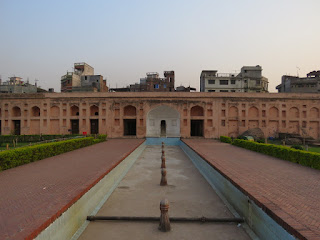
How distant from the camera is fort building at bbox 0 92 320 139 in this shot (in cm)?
2312

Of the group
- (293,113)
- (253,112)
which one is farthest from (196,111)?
(293,113)

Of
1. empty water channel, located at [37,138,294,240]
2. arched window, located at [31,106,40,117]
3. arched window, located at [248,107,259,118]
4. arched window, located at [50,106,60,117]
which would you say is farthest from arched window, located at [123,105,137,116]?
empty water channel, located at [37,138,294,240]

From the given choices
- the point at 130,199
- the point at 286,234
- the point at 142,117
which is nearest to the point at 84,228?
the point at 130,199

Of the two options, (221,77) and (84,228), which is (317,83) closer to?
(221,77)

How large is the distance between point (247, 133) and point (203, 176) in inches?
586

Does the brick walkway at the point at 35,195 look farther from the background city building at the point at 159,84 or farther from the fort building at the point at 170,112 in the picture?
the background city building at the point at 159,84

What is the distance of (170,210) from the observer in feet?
16.5

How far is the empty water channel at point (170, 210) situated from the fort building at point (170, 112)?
15.4 m

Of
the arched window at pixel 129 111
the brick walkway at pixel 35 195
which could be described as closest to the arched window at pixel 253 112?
the arched window at pixel 129 111

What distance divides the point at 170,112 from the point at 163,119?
1.08 metres

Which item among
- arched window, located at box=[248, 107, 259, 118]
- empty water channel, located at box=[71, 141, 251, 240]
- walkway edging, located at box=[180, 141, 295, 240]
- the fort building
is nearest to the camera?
walkway edging, located at box=[180, 141, 295, 240]

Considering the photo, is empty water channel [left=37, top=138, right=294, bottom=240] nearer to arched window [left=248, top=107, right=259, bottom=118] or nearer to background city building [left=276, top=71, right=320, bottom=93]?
arched window [left=248, top=107, right=259, bottom=118]

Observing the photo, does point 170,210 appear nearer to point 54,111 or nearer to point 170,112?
point 170,112

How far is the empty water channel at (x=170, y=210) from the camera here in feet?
12.7
